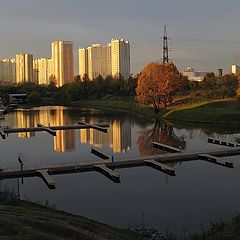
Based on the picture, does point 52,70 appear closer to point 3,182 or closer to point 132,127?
point 132,127

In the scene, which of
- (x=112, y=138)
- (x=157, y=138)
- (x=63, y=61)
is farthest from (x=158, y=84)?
(x=63, y=61)

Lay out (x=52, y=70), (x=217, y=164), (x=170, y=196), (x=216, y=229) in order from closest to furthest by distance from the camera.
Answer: (x=216, y=229), (x=170, y=196), (x=217, y=164), (x=52, y=70)

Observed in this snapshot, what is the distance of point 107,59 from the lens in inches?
4432

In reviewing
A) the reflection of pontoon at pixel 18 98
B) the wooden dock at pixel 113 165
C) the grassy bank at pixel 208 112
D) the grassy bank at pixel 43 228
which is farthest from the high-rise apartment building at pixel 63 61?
the grassy bank at pixel 43 228

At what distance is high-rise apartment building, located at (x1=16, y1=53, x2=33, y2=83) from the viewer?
132m

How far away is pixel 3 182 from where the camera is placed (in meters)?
14.7

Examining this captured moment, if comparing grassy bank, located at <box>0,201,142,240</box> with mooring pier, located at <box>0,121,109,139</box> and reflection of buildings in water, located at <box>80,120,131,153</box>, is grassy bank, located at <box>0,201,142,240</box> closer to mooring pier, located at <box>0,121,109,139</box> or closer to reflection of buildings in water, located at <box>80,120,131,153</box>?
reflection of buildings in water, located at <box>80,120,131,153</box>

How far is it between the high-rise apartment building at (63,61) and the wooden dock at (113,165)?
325 ft

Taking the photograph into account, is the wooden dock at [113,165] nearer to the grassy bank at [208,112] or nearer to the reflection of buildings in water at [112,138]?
the reflection of buildings in water at [112,138]

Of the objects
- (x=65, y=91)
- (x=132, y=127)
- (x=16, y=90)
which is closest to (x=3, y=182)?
(x=132, y=127)

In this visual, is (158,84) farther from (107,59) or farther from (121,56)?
(107,59)

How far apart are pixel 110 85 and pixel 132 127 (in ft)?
144

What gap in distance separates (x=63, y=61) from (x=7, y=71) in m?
35.1

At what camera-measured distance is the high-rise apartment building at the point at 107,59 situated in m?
110
